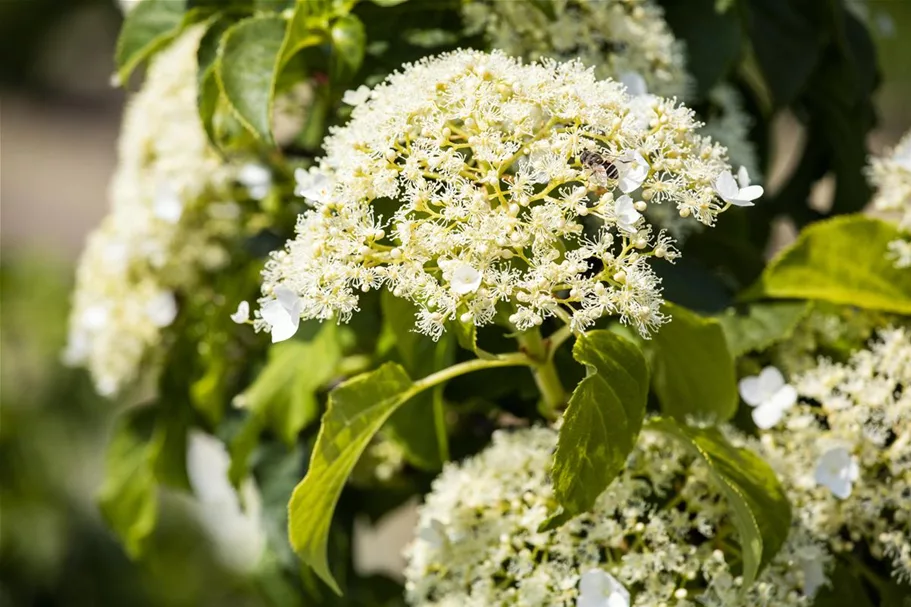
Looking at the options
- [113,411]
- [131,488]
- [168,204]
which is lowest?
[113,411]

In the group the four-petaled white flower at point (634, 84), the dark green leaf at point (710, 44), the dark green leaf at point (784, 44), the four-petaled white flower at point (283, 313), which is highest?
the four-petaled white flower at point (634, 84)

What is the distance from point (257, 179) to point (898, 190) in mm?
574

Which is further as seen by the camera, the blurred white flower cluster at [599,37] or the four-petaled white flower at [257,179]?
the four-petaled white flower at [257,179]

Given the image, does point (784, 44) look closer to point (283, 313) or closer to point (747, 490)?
point (747, 490)

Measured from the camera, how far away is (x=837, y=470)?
739 millimetres

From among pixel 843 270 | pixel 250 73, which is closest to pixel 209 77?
pixel 250 73

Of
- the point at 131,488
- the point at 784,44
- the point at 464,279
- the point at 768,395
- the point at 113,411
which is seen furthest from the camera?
the point at 113,411

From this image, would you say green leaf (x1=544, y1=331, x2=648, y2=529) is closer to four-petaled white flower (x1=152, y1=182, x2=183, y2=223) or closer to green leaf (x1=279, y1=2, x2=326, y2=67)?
green leaf (x1=279, y1=2, x2=326, y2=67)

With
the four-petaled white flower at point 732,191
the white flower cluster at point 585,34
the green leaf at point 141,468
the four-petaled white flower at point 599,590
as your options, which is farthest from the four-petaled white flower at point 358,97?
the green leaf at point 141,468

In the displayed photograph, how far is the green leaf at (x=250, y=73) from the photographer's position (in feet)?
2.54

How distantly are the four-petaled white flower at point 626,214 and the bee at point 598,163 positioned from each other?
0.02 m

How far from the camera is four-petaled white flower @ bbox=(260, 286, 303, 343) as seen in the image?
0.64 m

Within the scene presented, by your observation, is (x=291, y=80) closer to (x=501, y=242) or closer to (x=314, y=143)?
(x=314, y=143)

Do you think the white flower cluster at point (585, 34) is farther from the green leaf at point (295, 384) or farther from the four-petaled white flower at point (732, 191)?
the green leaf at point (295, 384)
